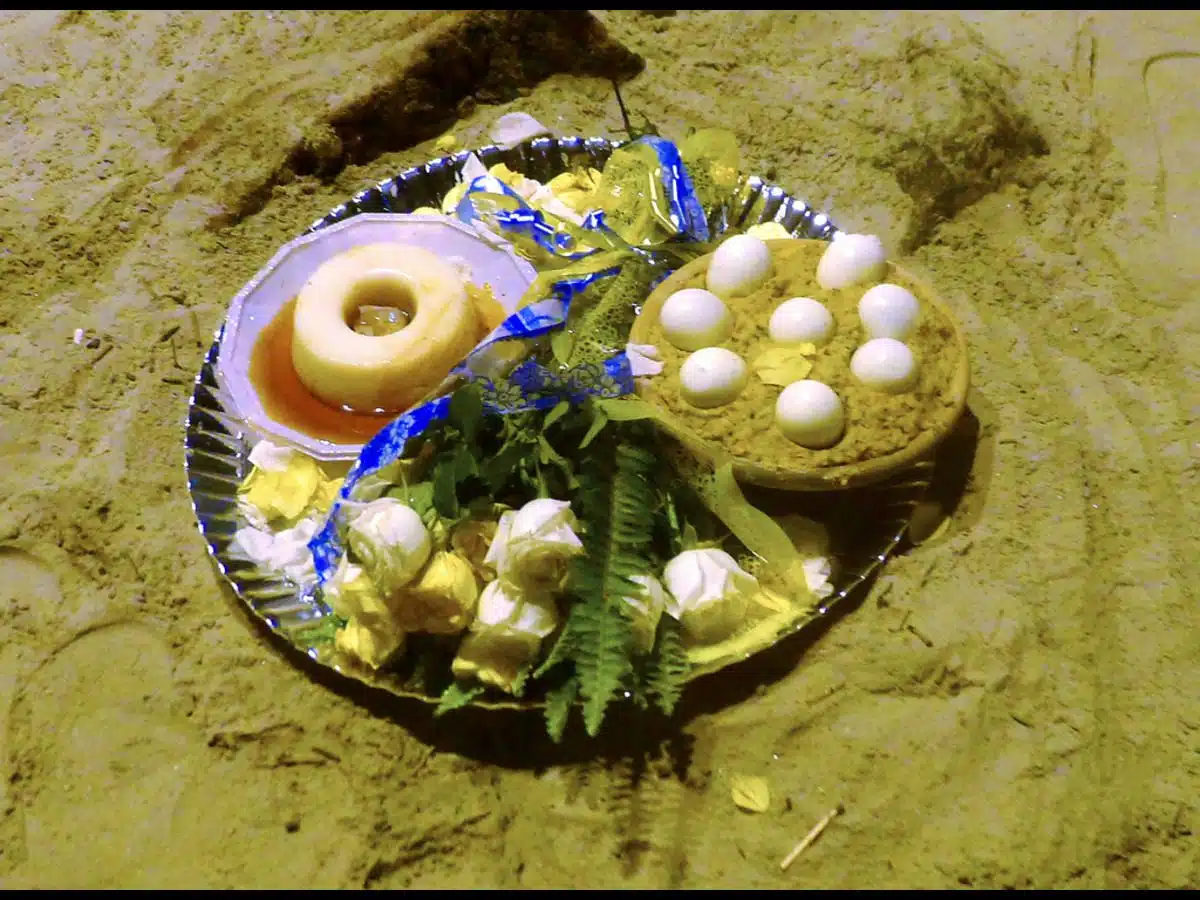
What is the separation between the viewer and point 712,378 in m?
1.37

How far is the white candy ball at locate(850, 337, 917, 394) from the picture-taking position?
4.43 ft

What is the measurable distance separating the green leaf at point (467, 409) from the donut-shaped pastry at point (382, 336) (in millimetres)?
241

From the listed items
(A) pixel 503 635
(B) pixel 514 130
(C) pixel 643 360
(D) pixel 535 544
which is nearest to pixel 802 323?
(C) pixel 643 360

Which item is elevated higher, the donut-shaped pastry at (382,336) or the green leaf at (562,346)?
the green leaf at (562,346)

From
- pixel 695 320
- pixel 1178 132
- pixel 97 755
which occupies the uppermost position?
pixel 1178 132

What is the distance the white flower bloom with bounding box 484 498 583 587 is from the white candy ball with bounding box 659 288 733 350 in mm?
382

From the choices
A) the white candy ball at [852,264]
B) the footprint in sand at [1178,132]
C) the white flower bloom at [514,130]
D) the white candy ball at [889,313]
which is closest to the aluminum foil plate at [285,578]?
the white candy ball at [889,313]

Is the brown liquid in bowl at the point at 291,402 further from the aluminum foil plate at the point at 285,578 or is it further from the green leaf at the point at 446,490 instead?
the green leaf at the point at 446,490

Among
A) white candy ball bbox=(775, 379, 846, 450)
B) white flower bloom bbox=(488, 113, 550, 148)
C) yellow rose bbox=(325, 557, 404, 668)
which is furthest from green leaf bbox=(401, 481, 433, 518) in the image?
white flower bloom bbox=(488, 113, 550, 148)

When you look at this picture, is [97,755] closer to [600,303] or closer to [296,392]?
[296,392]

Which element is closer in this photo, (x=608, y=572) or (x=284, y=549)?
(x=608, y=572)

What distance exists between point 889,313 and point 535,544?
0.69m

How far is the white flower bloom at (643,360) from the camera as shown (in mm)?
1433

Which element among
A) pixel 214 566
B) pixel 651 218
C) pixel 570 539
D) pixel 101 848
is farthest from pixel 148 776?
pixel 651 218
